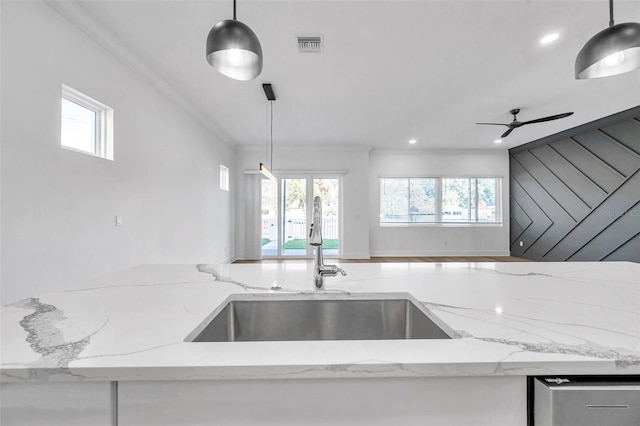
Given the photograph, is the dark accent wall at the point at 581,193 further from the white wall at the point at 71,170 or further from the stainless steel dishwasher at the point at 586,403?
the white wall at the point at 71,170

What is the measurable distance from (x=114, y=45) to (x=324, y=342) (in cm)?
318

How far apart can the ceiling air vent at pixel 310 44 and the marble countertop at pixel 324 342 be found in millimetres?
2219

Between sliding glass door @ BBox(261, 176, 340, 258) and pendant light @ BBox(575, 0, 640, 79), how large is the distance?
17.6 ft

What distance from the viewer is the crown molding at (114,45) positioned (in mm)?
2080

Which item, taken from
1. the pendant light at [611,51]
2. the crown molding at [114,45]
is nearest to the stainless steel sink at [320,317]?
the pendant light at [611,51]

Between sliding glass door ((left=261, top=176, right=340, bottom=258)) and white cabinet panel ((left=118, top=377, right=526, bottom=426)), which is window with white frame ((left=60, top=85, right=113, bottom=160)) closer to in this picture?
white cabinet panel ((left=118, top=377, right=526, bottom=426))

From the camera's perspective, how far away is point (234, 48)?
1.11m

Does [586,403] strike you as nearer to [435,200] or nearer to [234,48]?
[234,48]

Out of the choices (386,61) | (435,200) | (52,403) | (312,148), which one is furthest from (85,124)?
(435,200)

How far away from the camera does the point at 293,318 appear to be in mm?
1017

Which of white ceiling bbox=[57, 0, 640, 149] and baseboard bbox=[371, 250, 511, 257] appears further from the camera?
baseboard bbox=[371, 250, 511, 257]

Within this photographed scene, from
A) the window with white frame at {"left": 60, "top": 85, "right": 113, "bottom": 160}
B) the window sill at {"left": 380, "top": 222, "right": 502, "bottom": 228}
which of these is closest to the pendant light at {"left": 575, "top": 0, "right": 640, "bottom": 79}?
the window with white frame at {"left": 60, "top": 85, "right": 113, "bottom": 160}

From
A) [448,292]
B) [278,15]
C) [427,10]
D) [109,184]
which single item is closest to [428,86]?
[427,10]

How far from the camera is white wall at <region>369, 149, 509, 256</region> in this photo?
689 centimetres
